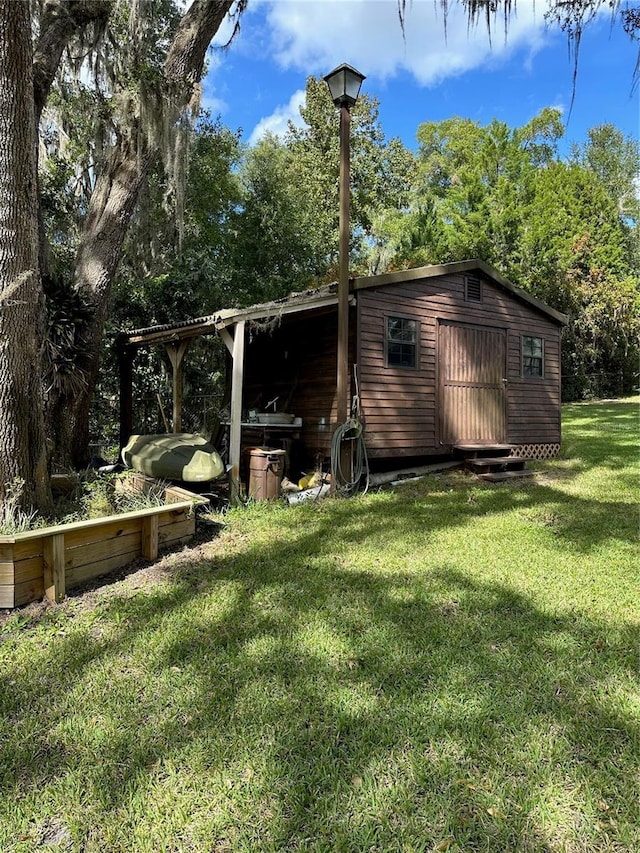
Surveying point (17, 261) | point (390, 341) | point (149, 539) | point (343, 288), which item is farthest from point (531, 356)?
point (17, 261)

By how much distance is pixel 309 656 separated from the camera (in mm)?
2570

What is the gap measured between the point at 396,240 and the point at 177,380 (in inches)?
588

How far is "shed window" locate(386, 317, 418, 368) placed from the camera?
24.5 ft

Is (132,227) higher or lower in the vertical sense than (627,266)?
lower

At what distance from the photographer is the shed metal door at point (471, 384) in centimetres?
807

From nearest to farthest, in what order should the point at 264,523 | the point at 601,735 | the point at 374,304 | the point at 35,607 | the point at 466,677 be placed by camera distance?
the point at 601,735, the point at 466,677, the point at 35,607, the point at 264,523, the point at 374,304

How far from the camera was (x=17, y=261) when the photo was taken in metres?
3.62

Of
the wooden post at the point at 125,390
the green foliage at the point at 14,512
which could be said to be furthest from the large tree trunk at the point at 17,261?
the wooden post at the point at 125,390

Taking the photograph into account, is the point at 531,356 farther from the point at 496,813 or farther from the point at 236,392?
the point at 496,813

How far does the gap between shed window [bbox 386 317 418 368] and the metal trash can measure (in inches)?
97.4

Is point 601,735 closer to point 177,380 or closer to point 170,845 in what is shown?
point 170,845

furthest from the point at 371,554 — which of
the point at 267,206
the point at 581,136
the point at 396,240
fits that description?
the point at 581,136

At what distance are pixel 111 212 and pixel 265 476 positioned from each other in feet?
12.5

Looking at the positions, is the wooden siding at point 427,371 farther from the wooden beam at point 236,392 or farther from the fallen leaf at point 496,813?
the fallen leaf at point 496,813
